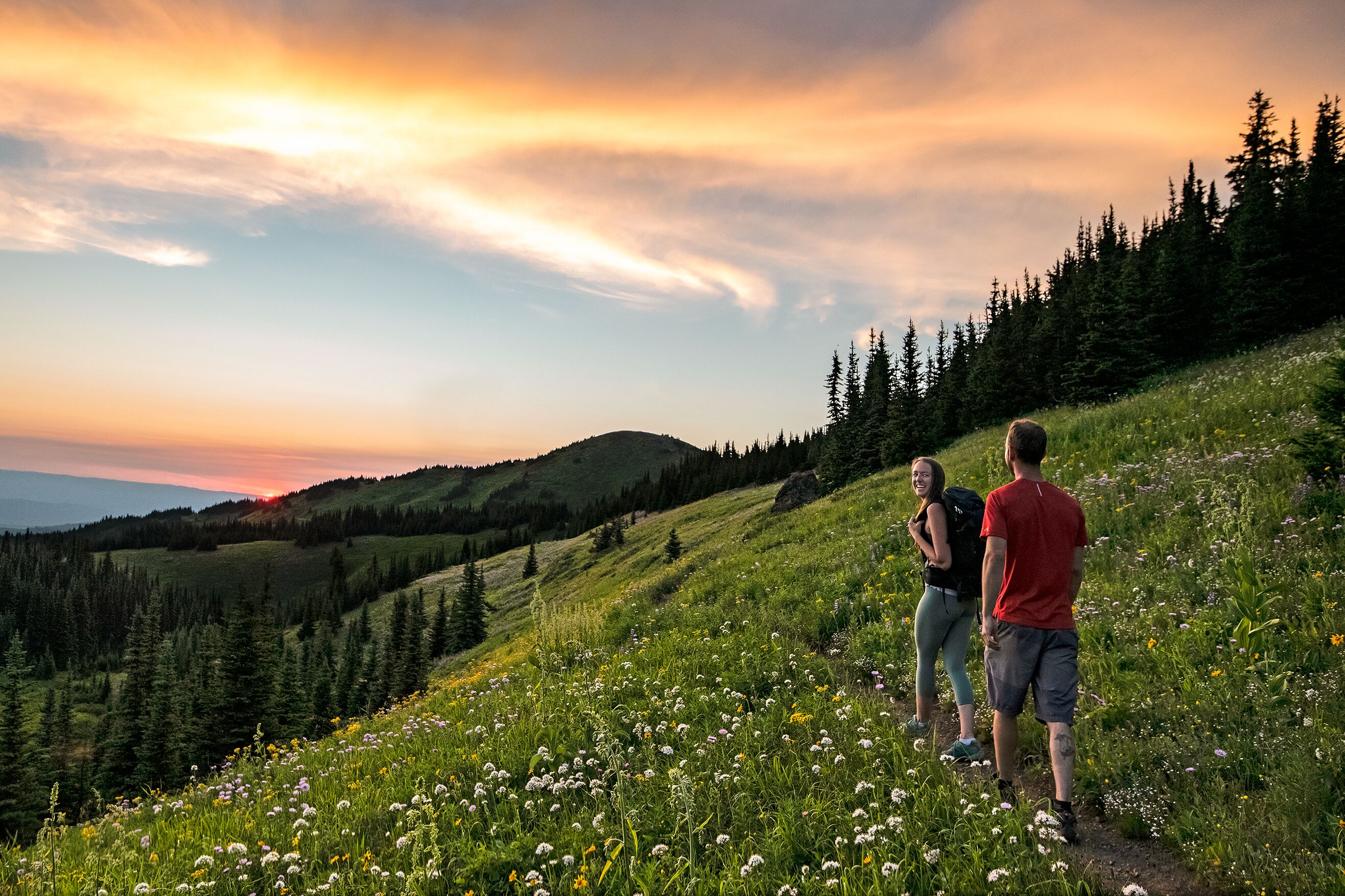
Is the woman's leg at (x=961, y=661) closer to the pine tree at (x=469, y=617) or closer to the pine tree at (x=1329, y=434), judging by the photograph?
the pine tree at (x=1329, y=434)

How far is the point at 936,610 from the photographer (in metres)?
6.99

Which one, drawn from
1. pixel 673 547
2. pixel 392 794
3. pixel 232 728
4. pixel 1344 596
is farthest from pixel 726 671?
pixel 232 728

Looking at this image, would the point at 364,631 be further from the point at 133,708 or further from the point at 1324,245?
the point at 1324,245

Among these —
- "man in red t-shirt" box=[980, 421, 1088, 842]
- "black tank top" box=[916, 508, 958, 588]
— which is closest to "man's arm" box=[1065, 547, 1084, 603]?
"man in red t-shirt" box=[980, 421, 1088, 842]

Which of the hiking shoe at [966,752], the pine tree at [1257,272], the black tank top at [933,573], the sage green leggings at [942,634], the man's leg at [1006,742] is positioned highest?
the pine tree at [1257,272]

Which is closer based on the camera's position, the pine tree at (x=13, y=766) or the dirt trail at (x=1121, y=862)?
the dirt trail at (x=1121, y=862)

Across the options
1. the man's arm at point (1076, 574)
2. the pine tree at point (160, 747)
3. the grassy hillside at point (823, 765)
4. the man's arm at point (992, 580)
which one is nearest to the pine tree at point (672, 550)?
the grassy hillside at point (823, 765)

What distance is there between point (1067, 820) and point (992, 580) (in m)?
1.87

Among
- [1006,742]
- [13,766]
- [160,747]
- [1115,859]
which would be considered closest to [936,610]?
[1006,742]

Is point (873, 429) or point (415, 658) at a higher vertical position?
point (873, 429)

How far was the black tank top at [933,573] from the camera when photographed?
272 inches

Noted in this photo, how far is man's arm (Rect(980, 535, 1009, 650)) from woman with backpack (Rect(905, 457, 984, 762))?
3.78ft

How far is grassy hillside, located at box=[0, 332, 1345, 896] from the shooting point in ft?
15.0

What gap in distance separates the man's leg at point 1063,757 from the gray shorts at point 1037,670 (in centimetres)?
8
